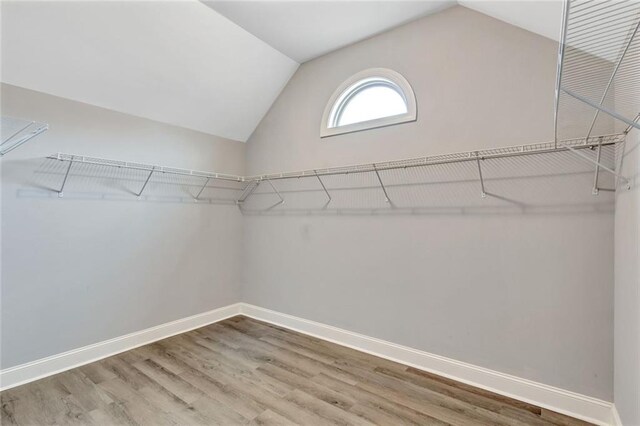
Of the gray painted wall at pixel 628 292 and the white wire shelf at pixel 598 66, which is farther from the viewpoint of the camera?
the gray painted wall at pixel 628 292

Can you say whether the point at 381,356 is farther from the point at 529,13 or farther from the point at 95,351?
the point at 529,13

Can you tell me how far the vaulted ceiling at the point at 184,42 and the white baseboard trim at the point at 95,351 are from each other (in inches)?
72.4

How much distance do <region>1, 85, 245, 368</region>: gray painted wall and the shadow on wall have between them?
0.05 feet

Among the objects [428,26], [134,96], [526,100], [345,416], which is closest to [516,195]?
[526,100]

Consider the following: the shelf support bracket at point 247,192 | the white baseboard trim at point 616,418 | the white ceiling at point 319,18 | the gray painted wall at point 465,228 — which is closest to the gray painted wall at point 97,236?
the shelf support bracket at point 247,192

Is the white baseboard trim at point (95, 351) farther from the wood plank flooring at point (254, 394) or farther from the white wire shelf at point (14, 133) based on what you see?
the white wire shelf at point (14, 133)

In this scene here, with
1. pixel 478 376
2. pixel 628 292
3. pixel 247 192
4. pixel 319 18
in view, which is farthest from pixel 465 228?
pixel 247 192

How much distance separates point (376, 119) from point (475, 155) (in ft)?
2.81

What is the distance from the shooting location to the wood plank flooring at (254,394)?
5.60 feet

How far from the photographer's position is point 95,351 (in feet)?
7.67

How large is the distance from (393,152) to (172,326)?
2.49m

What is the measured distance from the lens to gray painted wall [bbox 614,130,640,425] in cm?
124

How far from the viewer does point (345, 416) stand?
1730 millimetres

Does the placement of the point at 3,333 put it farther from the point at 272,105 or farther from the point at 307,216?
the point at 272,105
